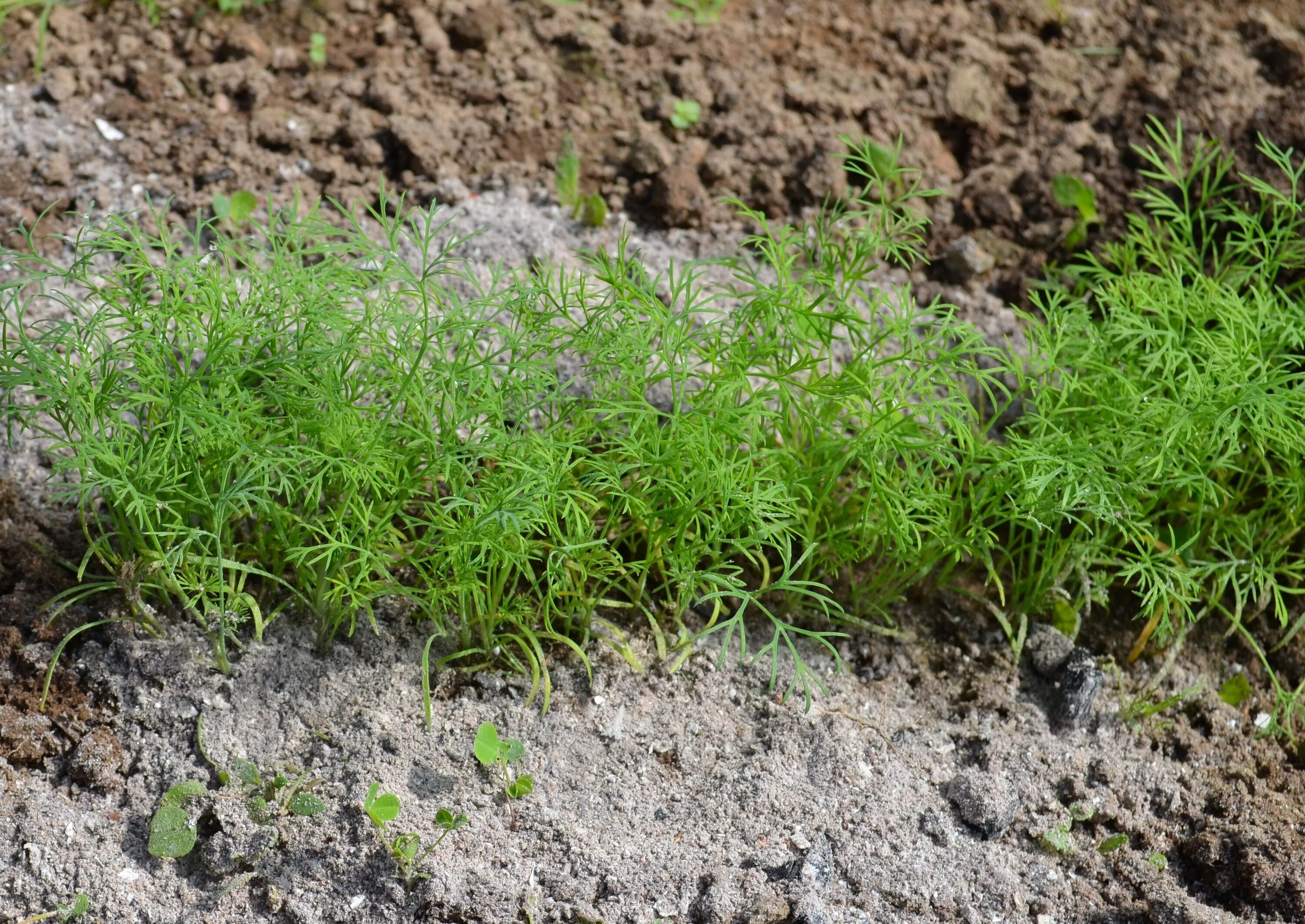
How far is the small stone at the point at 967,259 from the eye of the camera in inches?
127

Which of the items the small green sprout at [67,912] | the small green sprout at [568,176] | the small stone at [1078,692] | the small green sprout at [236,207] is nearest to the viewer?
the small green sprout at [67,912]

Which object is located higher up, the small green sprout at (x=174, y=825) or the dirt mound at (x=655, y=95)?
the dirt mound at (x=655, y=95)

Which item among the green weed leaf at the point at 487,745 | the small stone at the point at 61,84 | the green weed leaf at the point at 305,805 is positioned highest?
the small stone at the point at 61,84

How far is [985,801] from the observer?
7.64ft

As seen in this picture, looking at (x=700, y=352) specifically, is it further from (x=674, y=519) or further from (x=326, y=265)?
(x=326, y=265)

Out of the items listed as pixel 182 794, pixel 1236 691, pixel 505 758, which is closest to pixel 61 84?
pixel 182 794

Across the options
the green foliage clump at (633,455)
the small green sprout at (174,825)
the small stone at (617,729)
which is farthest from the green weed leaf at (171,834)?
the small stone at (617,729)

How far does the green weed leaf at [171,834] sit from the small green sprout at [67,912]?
13 cm

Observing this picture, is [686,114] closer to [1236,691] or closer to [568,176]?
[568,176]

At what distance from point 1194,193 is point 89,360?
2.88 metres

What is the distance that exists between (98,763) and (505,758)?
2.50 ft

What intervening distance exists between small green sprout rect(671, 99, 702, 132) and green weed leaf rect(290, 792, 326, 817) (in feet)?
6.96

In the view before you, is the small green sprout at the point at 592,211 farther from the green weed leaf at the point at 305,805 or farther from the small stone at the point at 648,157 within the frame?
the green weed leaf at the point at 305,805

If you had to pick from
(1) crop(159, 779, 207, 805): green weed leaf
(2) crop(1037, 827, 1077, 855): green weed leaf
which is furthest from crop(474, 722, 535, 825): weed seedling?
(2) crop(1037, 827, 1077, 855): green weed leaf
